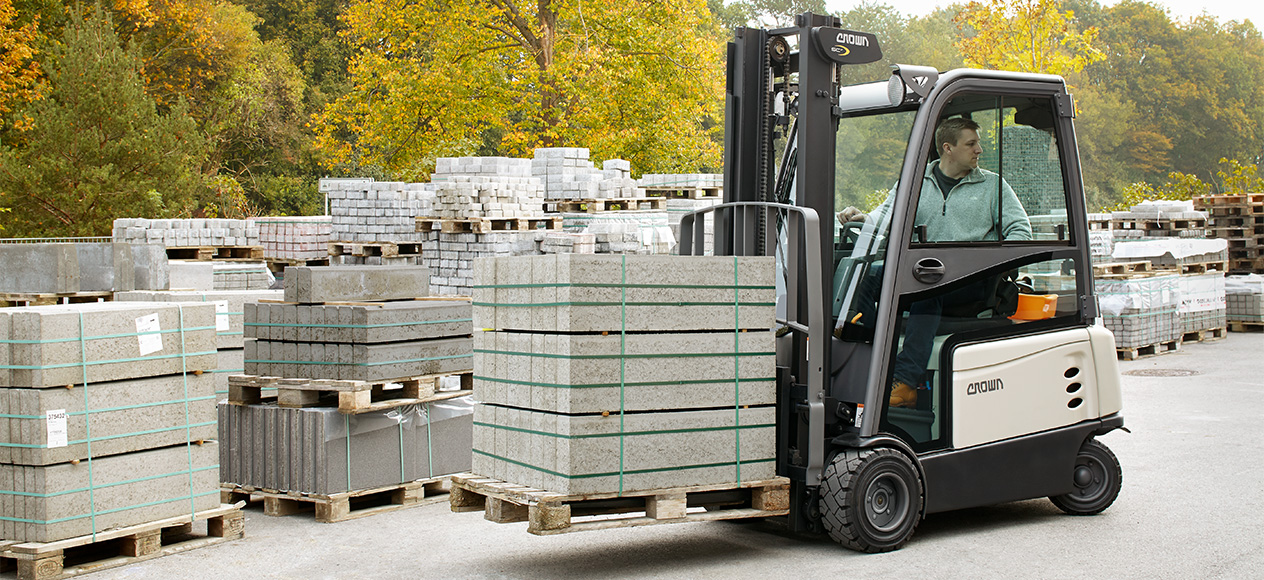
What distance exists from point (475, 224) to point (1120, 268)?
9.01 metres

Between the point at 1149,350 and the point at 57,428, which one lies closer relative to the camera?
the point at 57,428

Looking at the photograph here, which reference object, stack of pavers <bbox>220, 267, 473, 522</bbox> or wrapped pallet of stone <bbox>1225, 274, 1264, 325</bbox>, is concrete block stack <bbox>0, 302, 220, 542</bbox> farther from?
wrapped pallet of stone <bbox>1225, 274, 1264, 325</bbox>

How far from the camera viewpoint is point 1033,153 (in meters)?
5.52

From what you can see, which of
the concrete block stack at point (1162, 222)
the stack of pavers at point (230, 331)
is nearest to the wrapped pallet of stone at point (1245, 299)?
the concrete block stack at point (1162, 222)

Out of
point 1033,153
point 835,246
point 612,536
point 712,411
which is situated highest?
point 1033,153

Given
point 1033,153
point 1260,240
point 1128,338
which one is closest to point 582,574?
point 1033,153

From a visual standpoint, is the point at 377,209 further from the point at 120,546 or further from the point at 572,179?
the point at 120,546

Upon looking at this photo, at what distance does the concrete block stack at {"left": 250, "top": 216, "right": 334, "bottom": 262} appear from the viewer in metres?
13.0

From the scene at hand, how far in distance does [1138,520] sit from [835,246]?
2274mm

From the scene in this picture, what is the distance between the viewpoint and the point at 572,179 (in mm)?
13805

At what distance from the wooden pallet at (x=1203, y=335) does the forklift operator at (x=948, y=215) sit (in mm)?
11805

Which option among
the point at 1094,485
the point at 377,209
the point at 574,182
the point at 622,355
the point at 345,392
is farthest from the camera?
the point at 574,182

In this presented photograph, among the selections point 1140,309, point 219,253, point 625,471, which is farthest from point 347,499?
point 1140,309

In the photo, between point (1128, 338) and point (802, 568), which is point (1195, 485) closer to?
point (802, 568)
